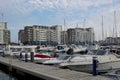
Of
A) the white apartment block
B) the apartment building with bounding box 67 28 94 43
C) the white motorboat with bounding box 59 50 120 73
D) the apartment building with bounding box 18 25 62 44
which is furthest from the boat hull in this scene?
the white apartment block

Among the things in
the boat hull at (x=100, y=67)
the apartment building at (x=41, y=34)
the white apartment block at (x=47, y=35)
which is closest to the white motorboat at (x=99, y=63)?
the boat hull at (x=100, y=67)

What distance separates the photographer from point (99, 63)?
2486 cm

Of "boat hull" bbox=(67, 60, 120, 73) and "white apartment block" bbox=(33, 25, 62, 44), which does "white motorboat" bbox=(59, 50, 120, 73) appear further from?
"white apartment block" bbox=(33, 25, 62, 44)

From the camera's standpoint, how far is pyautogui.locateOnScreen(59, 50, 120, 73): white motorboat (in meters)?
24.2

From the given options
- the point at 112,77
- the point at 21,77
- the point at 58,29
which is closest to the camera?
the point at 112,77

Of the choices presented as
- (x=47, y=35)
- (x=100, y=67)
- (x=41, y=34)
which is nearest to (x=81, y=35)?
(x=47, y=35)

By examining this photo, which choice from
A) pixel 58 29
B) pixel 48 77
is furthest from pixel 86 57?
pixel 58 29

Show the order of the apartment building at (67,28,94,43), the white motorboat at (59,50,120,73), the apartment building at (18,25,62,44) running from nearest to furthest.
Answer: the white motorboat at (59,50,120,73) → the apartment building at (67,28,94,43) → the apartment building at (18,25,62,44)

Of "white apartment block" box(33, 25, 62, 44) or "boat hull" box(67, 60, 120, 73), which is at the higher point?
"white apartment block" box(33, 25, 62, 44)

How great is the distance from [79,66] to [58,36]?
12115 centimetres

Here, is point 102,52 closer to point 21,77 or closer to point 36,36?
point 21,77

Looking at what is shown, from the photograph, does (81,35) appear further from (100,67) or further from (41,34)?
(100,67)

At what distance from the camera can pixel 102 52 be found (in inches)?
1039

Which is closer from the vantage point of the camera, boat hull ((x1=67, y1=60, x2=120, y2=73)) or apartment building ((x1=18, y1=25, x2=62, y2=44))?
boat hull ((x1=67, y1=60, x2=120, y2=73))
